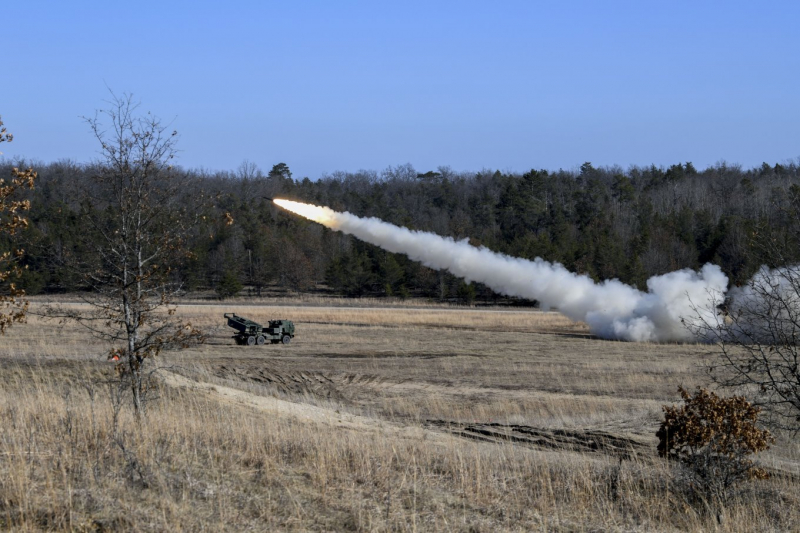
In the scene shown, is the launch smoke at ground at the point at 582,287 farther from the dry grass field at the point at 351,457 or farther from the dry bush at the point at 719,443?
the dry bush at the point at 719,443

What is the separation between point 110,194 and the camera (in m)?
13.1

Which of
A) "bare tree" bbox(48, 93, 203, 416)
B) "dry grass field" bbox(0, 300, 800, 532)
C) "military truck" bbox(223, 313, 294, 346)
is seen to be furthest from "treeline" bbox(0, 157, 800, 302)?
"bare tree" bbox(48, 93, 203, 416)

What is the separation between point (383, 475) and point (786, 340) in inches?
283

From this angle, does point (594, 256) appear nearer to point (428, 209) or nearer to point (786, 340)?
point (428, 209)

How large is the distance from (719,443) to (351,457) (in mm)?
4868

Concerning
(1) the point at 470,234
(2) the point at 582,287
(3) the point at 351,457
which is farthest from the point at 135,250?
(1) the point at 470,234

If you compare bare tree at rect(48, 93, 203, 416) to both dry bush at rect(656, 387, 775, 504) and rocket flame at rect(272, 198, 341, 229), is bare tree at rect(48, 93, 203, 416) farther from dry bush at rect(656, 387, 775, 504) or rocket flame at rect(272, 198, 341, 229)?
rocket flame at rect(272, 198, 341, 229)

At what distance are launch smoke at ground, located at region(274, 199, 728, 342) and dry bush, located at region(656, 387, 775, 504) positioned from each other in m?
29.4

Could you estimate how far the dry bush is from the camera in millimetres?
10125

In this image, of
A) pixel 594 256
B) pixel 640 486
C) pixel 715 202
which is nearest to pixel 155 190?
pixel 640 486

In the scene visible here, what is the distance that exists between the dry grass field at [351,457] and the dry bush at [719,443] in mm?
296

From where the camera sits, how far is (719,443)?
33.7 feet

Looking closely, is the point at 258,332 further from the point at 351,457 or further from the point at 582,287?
the point at 351,457

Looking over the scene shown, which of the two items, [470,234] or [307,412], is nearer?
[307,412]
